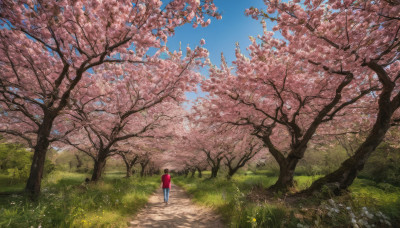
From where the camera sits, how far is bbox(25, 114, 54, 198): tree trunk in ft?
19.6

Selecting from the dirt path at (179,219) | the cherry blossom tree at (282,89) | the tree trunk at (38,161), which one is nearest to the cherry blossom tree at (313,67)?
the cherry blossom tree at (282,89)

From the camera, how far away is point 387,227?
3480mm

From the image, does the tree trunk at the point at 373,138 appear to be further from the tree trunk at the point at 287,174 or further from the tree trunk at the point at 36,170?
the tree trunk at the point at 36,170

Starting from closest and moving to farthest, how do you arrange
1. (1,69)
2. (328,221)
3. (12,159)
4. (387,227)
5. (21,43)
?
(387,227) < (328,221) < (21,43) < (1,69) < (12,159)

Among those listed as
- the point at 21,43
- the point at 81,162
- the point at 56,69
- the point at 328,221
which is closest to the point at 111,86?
the point at 56,69

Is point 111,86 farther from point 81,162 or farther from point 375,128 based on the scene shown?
point 81,162

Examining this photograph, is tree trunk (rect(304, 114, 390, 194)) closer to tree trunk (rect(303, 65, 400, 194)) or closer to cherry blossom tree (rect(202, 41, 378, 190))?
tree trunk (rect(303, 65, 400, 194))

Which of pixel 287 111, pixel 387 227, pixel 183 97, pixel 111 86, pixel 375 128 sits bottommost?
pixel 387 227

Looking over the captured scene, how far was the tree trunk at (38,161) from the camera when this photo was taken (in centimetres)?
596

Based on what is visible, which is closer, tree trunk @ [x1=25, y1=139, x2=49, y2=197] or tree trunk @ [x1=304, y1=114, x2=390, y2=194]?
tree trunk @ [x1=304, y1=114, x2=390, y2=194]

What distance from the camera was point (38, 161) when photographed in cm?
613

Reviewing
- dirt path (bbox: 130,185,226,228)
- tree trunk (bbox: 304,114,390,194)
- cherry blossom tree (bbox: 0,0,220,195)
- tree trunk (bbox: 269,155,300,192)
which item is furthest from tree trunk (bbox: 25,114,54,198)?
tree trunk (bbox: 304,114,390,194)

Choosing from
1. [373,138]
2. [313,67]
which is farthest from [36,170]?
[373,138]

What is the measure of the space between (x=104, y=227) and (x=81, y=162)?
48885 millimetres
